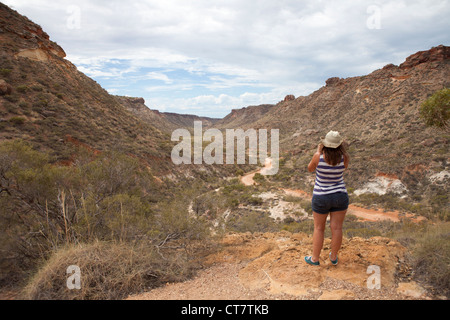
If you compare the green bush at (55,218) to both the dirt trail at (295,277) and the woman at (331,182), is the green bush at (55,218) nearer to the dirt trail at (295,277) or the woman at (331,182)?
the dirt trail at (295,277)

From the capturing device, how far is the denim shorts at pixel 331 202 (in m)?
2.96

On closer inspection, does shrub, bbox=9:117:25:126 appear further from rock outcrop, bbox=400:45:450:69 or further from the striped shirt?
rock outcrop, bbox=400:45:450:69

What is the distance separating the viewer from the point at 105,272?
2955 millimetres

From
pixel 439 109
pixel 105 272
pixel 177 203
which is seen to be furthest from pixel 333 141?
pixel 439 109

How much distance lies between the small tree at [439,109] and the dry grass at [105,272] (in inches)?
523

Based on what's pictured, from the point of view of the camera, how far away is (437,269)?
2.86 meters

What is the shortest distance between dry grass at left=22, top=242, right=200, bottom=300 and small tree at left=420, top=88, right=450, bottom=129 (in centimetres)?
1328

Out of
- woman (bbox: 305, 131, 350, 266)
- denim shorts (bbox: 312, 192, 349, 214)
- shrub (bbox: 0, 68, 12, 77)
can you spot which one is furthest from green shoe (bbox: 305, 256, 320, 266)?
shrub (bbox: 0, 68, 12, 77)

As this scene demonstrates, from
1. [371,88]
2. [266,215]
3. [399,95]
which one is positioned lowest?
[266,215]

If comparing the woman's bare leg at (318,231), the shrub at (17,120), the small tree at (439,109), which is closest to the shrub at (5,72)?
the shrub at (17,120)

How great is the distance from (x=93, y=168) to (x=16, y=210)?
1.73 meters

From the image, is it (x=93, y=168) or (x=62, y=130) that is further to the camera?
(x=62, y=130)
